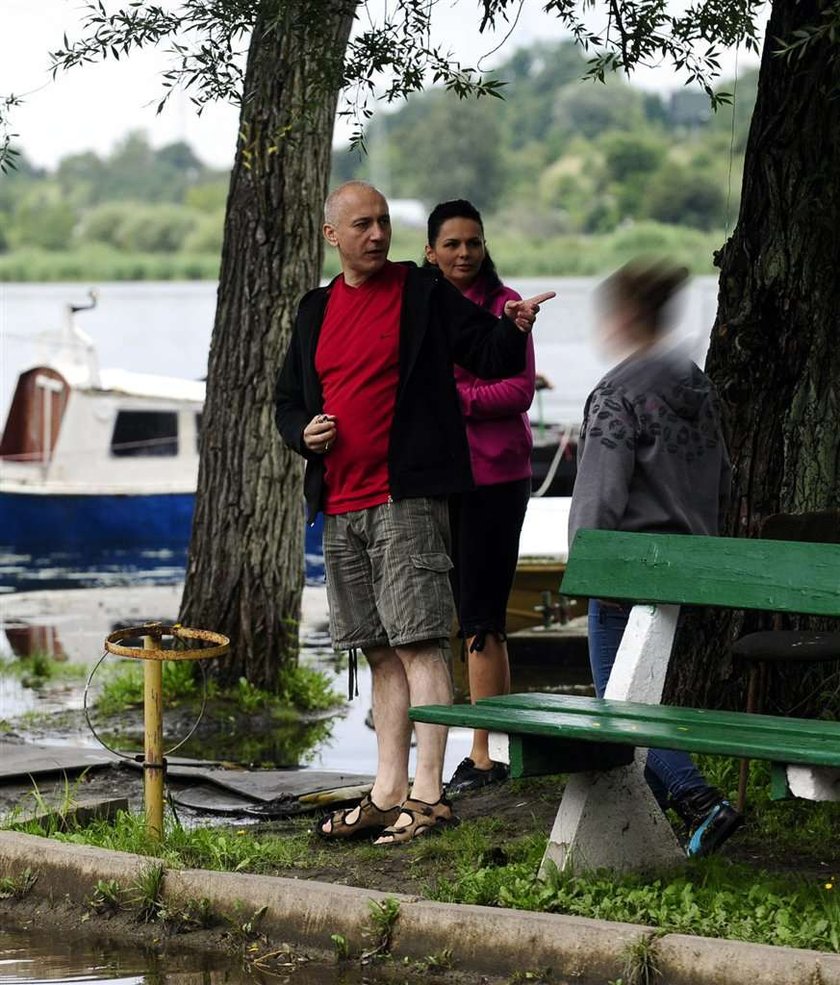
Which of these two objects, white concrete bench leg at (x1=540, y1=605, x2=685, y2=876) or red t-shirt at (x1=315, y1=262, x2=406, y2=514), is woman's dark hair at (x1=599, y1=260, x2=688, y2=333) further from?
white concrete bench leg at (x1=540, y1=605, x2=685, y2=876)

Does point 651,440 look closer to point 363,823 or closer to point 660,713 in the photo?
point 660,713

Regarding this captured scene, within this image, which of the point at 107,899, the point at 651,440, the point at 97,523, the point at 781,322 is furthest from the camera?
the point at 97,523

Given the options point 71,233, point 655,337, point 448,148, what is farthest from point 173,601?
point 448,148

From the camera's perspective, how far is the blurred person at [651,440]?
5477 mm

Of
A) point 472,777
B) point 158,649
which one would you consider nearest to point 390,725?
point 158,649

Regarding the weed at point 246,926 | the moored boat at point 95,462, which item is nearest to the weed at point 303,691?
the weed at point 246,926

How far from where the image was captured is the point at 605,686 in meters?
5.74

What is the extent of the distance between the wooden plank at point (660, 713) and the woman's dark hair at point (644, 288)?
114 centimetres

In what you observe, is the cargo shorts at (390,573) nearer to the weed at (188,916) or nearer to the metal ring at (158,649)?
the metal ring at (158,649)

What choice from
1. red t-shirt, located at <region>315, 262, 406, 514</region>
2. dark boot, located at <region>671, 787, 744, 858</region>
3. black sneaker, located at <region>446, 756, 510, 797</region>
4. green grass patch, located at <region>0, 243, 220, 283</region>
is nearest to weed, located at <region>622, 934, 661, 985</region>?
dark boot, located at <region>671, 787, 744, 858</region>

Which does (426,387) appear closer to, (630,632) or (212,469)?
(630,632)

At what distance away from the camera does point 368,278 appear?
5.89 m

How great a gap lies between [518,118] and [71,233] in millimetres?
26196

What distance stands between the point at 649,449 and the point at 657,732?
3.73ft
